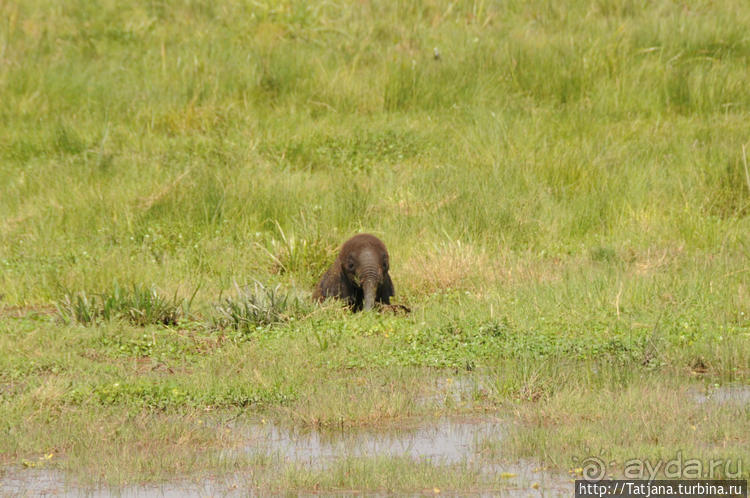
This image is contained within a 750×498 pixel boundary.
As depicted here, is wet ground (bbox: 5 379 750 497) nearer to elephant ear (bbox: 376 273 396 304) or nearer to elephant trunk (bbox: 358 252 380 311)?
elephant trunk (bbox: 358 252 380 311)

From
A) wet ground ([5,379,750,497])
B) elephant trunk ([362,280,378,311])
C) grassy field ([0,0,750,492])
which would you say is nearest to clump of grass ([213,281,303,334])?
grassy field ([0,0,750,492])

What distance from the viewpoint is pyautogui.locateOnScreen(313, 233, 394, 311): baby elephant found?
30.0ft

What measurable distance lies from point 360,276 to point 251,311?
1.04m

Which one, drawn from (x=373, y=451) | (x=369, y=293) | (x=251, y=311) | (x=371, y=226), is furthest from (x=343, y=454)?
(x=371, y=226)

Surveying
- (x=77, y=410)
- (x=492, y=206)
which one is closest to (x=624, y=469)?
(x=77, y=410)

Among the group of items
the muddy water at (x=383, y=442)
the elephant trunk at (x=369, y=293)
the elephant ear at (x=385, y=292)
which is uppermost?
the muddy water at (x=383, y=442)

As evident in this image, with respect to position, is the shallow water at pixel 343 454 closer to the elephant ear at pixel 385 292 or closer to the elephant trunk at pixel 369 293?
the elephant trunk at pixel 369 293

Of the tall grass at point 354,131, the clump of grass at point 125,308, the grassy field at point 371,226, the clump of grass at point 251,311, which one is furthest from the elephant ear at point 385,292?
the clump of grass at point 125,308

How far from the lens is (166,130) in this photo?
1404cm

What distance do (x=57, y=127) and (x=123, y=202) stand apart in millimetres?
2621

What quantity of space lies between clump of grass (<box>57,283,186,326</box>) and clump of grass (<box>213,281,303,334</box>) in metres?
0.41

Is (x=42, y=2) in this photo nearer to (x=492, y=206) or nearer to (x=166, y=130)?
(x=166, y=130)

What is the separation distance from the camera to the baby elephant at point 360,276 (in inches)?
360

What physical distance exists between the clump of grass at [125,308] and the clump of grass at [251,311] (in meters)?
0.41
